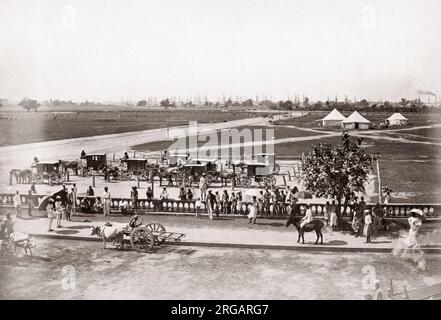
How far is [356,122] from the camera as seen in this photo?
69250 millimetres

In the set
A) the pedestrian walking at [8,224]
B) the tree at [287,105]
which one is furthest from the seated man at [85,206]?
the tree at [287,105]

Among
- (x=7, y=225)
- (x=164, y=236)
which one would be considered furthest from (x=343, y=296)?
(x=7, y=225)

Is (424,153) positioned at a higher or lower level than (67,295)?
higher

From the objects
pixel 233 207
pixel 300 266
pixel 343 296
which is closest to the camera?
pixel 343 296

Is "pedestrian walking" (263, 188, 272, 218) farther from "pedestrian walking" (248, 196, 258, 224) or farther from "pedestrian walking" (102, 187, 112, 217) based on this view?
"pedestrian walking" (102, 187, 112, 217)

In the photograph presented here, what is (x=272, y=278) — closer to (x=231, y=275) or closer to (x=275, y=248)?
(x=231, y=275)

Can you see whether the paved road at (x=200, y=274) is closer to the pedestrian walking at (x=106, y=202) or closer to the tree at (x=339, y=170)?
the tree at (x=339, y=170)

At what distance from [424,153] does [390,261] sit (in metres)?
33.2

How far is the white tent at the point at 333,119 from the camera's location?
7325 cm

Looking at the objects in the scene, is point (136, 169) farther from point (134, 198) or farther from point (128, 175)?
point (134, 198)

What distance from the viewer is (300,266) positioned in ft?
50.5

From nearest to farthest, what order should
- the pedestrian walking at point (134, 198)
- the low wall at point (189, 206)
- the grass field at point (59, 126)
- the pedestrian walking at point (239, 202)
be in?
the low wall at point (189, 206), the pedestrian walking at point (239, 202), the pedestrian walking at point (134, 198), the grass field at point (59, 126)

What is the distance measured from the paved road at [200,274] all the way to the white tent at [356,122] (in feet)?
182

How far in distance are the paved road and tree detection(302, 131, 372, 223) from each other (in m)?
3.69
